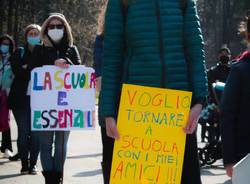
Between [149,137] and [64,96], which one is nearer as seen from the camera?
[149,137]

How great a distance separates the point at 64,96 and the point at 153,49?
351 cm

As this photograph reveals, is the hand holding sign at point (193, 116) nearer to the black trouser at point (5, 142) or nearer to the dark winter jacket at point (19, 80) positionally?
the dark winter jacket at point (19, 80)

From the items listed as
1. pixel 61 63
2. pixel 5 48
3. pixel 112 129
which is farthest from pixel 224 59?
pixel 112 129

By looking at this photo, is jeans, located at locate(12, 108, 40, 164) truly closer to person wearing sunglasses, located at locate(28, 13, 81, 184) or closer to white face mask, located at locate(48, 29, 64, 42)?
person wearing sunglasses, located at locate(28, 13, 81, 184)

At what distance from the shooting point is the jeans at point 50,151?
6.83 metres

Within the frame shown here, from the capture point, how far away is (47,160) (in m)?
6.82

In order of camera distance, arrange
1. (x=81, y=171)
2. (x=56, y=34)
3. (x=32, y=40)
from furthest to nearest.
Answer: (x=81, y=171) < (x=32, y=40) < (x=56, y=34)

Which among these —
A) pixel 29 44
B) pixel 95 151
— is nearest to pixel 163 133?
pixel 29 44

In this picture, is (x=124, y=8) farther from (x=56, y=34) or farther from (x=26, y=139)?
(x=26, y=139)

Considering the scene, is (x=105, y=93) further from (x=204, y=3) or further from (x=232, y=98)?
(x=204, y=3)

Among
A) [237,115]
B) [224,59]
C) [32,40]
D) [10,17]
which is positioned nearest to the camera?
[237,115]

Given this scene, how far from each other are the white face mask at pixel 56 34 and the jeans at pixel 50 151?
99 cm

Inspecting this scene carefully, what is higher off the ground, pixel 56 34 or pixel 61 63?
pixel 56 34

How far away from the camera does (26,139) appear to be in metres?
9.27
